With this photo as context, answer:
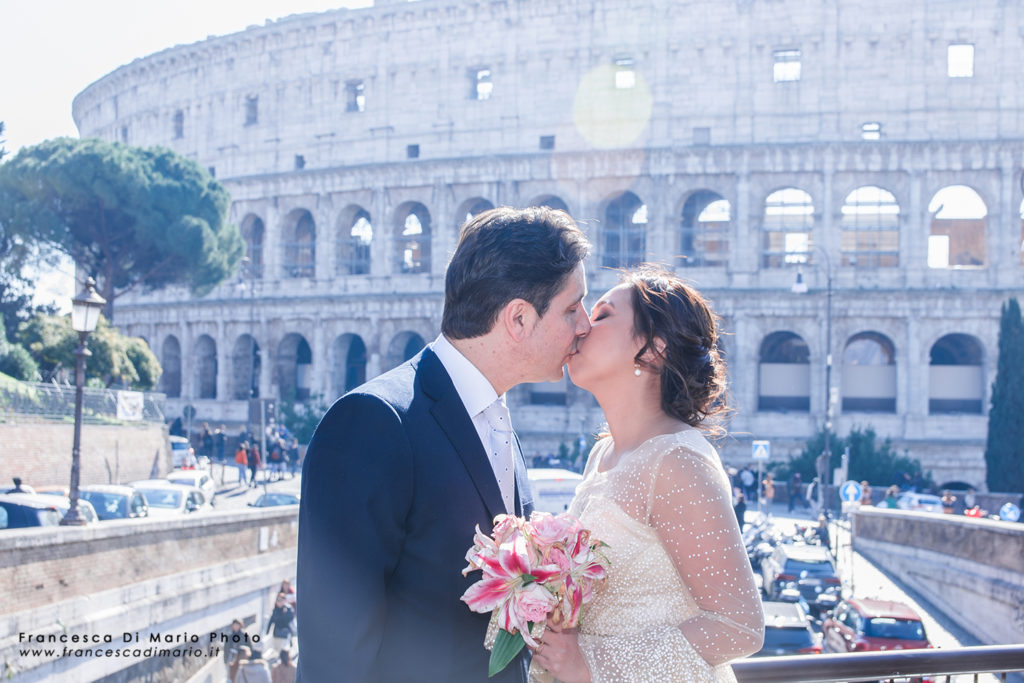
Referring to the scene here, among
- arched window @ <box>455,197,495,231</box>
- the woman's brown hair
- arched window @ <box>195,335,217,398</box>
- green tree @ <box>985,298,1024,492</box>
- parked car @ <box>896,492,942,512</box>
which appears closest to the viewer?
the woman's brown hair

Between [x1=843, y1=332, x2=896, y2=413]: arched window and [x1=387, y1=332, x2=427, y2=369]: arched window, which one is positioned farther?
[x1=387, y1=332, x2=427, y2=369]: arched window

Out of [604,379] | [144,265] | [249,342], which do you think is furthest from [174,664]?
[249,342]

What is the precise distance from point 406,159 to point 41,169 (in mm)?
12728

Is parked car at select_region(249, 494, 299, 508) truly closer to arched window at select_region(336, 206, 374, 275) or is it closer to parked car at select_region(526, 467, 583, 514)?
parked car at select_region(526, 467, 583, 514)

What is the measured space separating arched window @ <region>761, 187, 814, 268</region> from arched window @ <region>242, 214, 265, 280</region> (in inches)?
806

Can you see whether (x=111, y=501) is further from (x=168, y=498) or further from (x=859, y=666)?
(x=859, y=666)

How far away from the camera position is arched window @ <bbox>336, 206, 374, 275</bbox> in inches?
1425

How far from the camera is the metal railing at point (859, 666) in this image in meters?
2.94

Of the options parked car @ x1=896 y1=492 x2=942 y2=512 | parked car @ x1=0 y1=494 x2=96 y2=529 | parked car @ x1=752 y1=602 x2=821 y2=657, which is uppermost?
parked car @ x1=0 y1=494 x2=96 y2=529

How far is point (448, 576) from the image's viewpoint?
233 cm

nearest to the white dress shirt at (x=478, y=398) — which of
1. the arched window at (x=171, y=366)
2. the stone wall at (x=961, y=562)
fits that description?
the stone wall at (x=961, y=562)

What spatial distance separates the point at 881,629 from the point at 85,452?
729 inches

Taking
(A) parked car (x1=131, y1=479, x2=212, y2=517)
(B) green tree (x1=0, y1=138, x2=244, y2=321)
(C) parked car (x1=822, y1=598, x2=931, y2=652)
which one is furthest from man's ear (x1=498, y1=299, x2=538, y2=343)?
(B) green tree (x1=0, y1=138, x2=244, y2=321)

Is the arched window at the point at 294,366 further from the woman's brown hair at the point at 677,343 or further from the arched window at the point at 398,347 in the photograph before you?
the woman's brown hair at the point at 677,343
